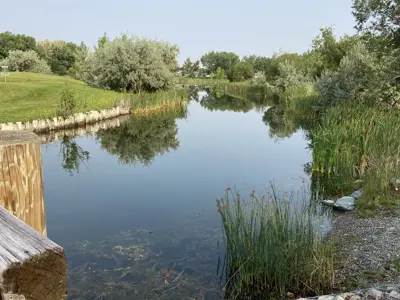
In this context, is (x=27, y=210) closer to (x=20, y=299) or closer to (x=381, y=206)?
(x=20, y=299)

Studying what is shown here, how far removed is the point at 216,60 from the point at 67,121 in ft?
311

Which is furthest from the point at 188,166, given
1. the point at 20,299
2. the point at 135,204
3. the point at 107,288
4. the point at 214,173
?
the point at 20,299

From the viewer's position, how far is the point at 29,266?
81 cm

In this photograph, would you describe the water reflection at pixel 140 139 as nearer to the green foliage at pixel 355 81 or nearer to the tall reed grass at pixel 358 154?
the tall reed grass at pixel 358 154

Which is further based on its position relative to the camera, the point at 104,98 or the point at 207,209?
the point at 104,98

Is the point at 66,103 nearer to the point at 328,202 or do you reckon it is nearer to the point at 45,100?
the point at 45,100

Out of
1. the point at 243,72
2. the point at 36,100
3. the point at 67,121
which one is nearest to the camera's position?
the point at 67,121

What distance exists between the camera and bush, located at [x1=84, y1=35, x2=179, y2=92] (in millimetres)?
29828

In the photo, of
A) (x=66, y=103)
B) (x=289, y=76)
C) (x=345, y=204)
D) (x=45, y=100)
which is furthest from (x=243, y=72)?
(x=345, y=204)

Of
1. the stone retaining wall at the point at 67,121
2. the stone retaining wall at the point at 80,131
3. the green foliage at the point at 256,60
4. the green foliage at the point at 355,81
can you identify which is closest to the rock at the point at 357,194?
the green foliage at the point at 355,81

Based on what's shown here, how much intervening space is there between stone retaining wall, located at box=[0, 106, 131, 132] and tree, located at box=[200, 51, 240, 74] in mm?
86357

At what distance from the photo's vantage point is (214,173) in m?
11.9

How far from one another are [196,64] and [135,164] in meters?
73.5

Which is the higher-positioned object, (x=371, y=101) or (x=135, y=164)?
(x=371, y=101)
